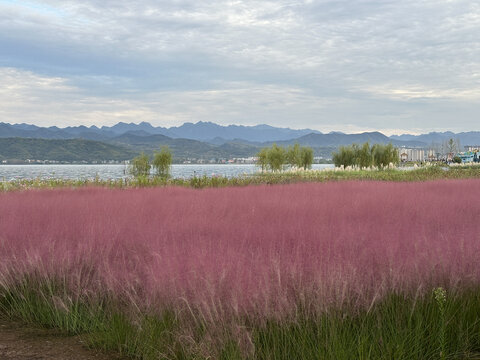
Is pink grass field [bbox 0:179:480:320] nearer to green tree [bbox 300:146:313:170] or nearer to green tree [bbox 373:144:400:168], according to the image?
green tree [bbox 373:144:400:168]

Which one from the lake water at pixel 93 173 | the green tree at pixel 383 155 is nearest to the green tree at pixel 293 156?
the lake water at pixel 93 173

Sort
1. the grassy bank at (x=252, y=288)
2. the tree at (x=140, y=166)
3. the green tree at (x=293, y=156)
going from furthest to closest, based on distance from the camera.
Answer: the green tree at (x=293, y=156)
the tree at (x=140, y=166)
the grassy bank at (x=252, y=288)

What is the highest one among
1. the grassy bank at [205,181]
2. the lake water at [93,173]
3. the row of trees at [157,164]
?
the row of trees at [157,164]

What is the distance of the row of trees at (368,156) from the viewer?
36.6m

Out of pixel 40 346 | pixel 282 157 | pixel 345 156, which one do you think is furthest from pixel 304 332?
pixel 345 156

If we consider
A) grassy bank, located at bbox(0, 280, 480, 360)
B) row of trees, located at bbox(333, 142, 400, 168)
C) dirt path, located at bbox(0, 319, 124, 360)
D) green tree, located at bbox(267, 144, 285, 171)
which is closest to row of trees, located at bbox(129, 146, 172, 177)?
green tree, located at bbox(267, 144, 285, 171)

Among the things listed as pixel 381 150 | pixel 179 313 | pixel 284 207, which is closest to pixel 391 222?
pixel 284 207

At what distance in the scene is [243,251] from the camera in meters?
5.07

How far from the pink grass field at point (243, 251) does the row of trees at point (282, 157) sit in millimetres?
27692

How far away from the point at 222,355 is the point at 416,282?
2.06 m

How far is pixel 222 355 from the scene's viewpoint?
11.5 ft

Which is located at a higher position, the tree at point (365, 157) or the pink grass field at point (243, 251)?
the tree at point (365, 157)

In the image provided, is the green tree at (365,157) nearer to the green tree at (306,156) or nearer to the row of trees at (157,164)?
the green tree at (306,156)

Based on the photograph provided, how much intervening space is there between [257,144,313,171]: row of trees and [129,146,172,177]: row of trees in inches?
310
